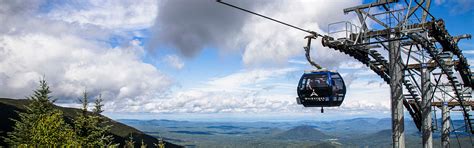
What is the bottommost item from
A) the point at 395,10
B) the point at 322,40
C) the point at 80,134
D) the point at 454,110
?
the point at 80,134

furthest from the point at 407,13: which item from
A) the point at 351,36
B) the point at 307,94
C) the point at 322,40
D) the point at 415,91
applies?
the point at 415,91

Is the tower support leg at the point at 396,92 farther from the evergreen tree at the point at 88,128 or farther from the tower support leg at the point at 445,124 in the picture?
the evergreen tree at the point at 88,128

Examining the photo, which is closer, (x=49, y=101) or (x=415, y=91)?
(x=415, y=91)

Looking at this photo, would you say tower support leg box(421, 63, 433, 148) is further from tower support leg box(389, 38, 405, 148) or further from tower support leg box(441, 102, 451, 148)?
tower support leg box(441, 102, 451, 148)

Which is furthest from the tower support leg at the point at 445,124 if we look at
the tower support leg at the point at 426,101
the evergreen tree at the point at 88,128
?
the evergreen tree at the point at 88,128

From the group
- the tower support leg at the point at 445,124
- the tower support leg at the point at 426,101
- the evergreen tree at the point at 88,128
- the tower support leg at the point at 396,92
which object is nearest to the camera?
the tower support leg at the point at 396,92

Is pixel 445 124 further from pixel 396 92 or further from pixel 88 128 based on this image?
pixel 88 128

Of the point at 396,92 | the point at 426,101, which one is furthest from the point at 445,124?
the point at 396,92

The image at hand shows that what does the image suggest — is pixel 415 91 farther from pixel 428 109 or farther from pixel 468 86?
pixel 468 86
